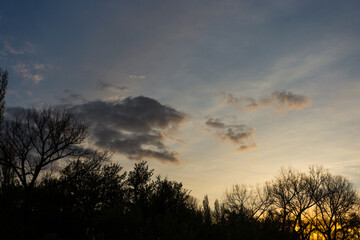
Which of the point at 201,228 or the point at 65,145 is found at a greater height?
the point at 65,145

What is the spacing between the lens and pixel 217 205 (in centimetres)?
10200

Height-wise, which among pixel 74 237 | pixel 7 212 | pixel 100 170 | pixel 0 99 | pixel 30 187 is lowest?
pixel 74 237

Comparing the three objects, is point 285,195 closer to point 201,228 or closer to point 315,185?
point 315,185

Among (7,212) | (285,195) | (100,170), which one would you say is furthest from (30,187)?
(285,195)

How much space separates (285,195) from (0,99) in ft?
177

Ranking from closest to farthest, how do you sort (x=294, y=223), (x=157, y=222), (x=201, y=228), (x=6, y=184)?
(x=157, y=222), (x=201, y=228), (x=6, y=184), (x=294, y=223)

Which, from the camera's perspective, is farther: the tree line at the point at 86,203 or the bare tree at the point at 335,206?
the bare tree at the point at 335,206

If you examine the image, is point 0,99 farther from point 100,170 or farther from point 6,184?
point 100,170

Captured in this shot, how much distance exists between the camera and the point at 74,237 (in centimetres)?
3178

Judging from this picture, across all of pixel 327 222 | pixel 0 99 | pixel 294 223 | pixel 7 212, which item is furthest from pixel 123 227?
pixel 327 222

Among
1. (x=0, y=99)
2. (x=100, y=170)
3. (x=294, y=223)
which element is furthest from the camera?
(x=294, y=223)

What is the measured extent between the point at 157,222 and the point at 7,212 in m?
20.4

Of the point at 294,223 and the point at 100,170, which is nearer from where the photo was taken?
the point at 100,170

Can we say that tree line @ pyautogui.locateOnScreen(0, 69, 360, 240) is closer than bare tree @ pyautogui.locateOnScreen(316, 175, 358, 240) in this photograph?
Yes
